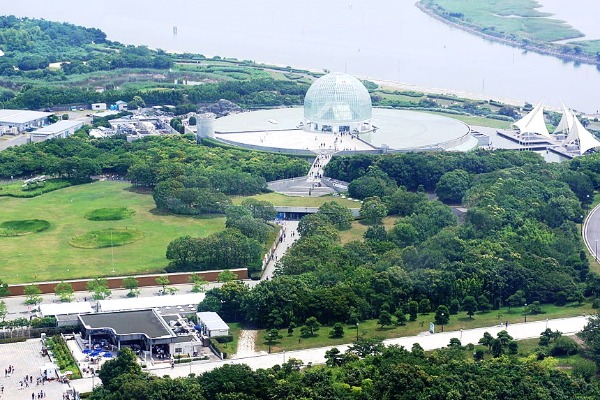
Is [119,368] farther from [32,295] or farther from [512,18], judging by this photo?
[512,18]

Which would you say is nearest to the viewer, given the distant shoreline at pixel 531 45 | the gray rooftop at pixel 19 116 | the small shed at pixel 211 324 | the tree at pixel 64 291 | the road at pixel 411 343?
the road at pixel 411 343

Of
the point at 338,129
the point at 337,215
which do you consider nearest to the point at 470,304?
the point at 337,215

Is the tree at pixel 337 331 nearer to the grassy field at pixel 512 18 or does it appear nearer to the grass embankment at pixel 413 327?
the grass embankment at pixel 413 327

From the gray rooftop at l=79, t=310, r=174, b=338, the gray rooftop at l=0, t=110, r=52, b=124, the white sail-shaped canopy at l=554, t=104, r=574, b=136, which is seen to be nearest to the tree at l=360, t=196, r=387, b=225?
the gray rooftop at l=79, t=310, r=174, b=338

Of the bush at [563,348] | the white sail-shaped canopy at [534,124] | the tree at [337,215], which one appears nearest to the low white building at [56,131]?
the tree at [337,215]

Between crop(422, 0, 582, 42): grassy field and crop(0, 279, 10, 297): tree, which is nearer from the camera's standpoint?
crop(0, 279, 10, 297): tree

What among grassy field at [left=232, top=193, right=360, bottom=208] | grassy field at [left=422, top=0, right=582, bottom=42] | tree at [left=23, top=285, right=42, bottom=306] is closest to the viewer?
tree at [left=23, top=285, right=42, bottom=306]

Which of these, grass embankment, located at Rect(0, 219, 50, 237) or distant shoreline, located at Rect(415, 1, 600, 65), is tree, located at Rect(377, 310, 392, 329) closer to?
grass embankment, located at Rect(0, 219, 50, 237)
